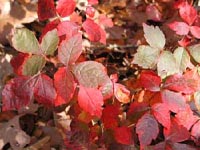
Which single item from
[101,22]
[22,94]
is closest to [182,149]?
[22,94]

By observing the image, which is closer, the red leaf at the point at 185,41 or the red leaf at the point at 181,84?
the red leaf at the point at 181,84

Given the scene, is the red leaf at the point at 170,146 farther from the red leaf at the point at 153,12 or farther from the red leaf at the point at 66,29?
the red leaf at the point at 153,12

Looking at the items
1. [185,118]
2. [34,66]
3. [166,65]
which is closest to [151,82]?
[166,65]

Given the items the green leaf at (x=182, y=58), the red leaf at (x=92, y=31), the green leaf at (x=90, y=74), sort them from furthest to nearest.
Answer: the red leaf at (x=92, y=31), the green leaf at (x=182, y=58), the green leaf at (x=90, y=74)

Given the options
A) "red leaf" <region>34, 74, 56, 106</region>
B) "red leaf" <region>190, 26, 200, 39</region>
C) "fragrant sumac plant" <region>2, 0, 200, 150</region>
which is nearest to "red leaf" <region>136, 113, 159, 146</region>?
"fragrant sumac plant" <region>2, 0, 200, 150</region>

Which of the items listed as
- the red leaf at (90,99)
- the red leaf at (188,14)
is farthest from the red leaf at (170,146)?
the red leaf at (188,14)

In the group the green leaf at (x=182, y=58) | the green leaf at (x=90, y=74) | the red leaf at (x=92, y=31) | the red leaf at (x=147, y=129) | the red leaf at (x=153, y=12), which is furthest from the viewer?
the red leaf at (x=153, y=12)

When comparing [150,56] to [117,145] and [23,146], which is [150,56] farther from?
[23,146]
